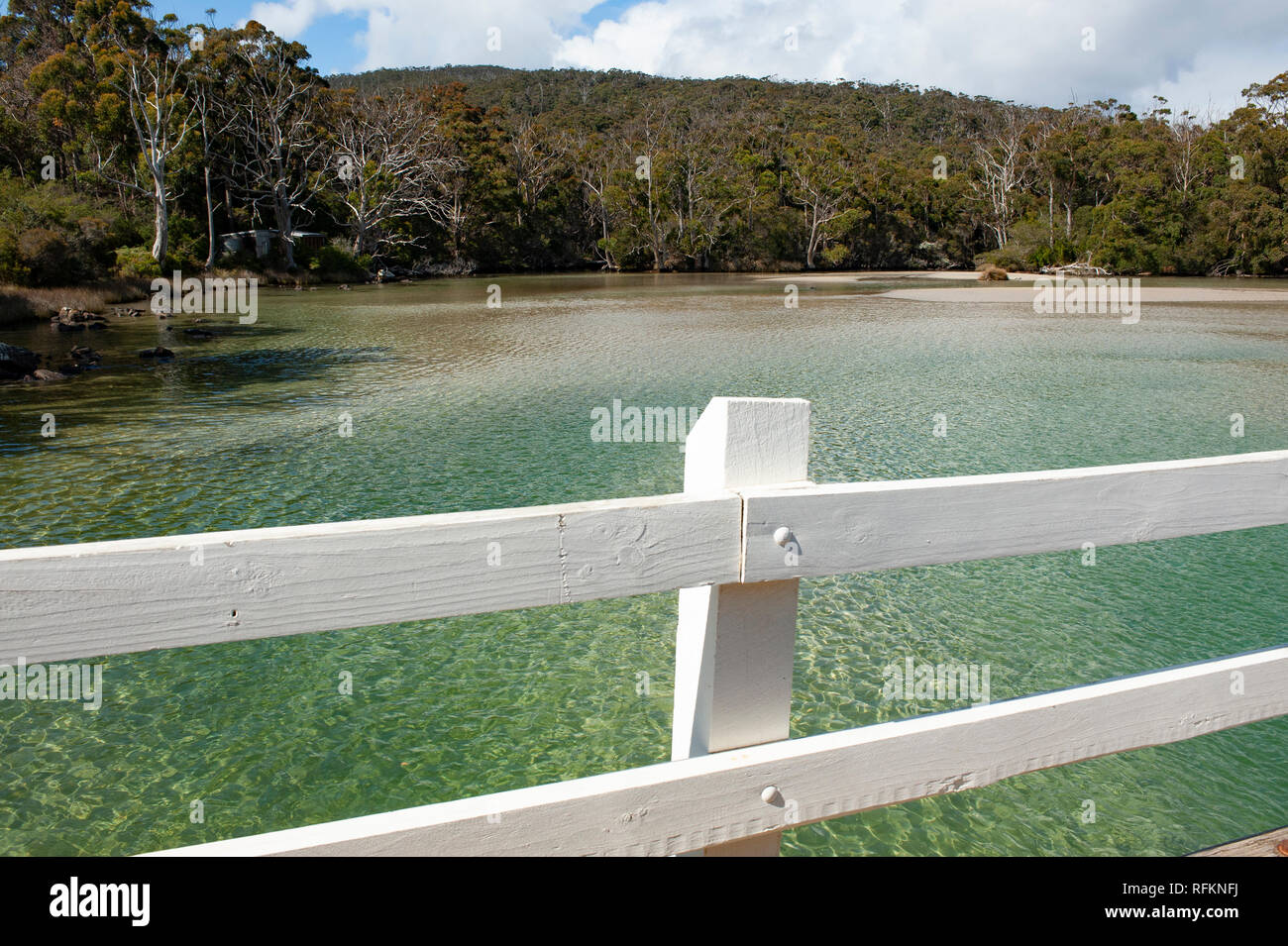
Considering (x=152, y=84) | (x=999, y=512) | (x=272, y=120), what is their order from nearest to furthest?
(x=999, y=512) < (x=152, y=84) < (x=272, y=120)

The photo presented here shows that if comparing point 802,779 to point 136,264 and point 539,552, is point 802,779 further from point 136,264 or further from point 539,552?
point 136,264

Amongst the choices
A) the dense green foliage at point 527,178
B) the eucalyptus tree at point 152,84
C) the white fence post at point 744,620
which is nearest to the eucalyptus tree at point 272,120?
the dense green foliage at point 527,178

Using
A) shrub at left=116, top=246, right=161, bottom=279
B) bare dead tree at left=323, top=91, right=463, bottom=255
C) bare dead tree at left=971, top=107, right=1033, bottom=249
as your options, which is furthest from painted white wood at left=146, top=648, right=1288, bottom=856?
bare dead tree at left=971, top=107, right=1033, bottom=249

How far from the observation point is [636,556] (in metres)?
1.52

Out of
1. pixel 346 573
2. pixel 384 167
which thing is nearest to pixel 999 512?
pixel 346 573

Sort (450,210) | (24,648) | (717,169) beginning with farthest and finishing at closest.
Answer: (717,169) < (450,210) < (24,648)

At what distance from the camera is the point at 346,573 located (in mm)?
1379

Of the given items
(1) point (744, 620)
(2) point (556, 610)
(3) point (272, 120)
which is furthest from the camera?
(3) point (272, 120)

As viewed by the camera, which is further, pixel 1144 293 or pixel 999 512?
pixel 1144 293

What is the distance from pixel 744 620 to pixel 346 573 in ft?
2.31

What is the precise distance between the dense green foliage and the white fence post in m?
28.5
